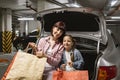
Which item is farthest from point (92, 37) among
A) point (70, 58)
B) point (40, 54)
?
point (40, 54)

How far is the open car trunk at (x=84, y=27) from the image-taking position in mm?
4277

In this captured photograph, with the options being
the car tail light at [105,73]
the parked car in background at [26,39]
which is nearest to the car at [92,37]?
the car tail light at [105,73]

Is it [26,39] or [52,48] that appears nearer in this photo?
[52,48]

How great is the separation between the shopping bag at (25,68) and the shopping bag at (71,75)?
20cm

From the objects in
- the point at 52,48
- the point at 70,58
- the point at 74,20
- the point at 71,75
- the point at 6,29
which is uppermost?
Answer: the point at 74,20

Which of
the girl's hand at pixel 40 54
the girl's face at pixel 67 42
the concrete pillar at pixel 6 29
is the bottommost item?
the concrete pillar at pixel 6 29

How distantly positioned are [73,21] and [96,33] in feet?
1.59

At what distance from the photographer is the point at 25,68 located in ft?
10.7

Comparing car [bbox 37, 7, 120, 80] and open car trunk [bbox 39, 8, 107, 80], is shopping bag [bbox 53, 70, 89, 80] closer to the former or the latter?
car [bbox 37, 7, 120, 80]

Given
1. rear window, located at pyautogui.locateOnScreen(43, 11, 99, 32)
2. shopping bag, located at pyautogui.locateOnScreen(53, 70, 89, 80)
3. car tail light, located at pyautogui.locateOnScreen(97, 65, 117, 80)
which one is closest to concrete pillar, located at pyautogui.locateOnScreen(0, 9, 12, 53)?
rear window, located at pyautogui.locateOnScreen(43, 11, 99, 32)

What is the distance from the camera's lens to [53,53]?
11.7ft

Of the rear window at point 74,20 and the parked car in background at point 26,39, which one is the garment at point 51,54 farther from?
the parked car in background at point 26,39

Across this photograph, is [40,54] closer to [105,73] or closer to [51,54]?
[51,54]

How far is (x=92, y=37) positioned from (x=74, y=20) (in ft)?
1.74
